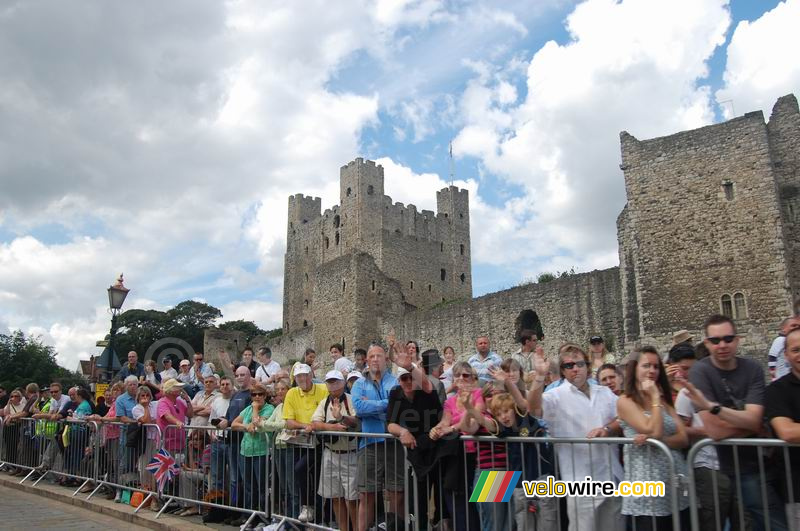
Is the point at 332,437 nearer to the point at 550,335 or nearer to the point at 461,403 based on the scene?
the point at 461,403

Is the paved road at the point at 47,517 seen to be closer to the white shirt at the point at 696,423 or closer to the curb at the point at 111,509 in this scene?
the curb at the point at 111,509

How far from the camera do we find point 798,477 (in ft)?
12.5

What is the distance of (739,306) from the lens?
57.8ft

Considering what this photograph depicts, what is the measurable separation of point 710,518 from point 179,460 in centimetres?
664

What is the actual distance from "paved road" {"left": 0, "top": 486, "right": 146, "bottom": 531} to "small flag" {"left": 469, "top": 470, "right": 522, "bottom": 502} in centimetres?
476

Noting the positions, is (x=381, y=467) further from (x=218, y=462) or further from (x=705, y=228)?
(x=705, y=228)

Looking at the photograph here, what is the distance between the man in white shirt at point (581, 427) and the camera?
460cm

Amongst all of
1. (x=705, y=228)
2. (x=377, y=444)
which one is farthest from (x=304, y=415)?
(x=705, y=228)

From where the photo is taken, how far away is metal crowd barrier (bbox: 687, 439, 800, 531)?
12.6 ft

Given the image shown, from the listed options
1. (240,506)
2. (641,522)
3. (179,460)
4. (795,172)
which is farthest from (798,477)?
(795,172)

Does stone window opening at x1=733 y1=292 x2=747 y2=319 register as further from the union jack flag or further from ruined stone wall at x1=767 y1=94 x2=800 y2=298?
the union jack flag

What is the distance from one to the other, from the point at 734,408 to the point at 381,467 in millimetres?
3246

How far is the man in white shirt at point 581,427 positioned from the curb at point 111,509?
174 inches

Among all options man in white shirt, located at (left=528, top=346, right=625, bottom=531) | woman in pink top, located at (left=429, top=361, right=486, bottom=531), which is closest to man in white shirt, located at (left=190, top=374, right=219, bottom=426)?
woman in pink top, located at (left=429, top=361, right=486, bottom=531)
